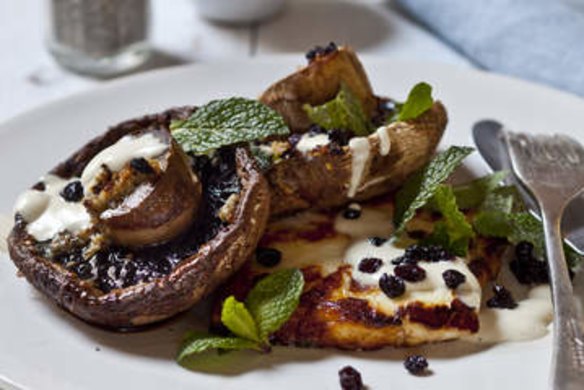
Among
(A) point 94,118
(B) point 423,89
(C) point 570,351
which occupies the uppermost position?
(B) point 423,89

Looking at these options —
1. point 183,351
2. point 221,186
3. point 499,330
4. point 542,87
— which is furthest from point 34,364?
point 542,87

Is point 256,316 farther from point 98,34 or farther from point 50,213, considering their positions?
point 98,34

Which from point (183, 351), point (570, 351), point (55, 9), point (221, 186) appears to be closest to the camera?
point (570, 351)

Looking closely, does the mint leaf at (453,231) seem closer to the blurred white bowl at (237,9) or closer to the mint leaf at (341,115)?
the mint leaf at (341,115)

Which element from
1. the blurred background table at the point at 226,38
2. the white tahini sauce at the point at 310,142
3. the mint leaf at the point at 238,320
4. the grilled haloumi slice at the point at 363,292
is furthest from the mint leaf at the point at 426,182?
the blurred background table at the point at 226,38

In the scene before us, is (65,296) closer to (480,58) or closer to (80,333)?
(80,333)

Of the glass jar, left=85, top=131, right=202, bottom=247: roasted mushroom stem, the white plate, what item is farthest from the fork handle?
the glass jar

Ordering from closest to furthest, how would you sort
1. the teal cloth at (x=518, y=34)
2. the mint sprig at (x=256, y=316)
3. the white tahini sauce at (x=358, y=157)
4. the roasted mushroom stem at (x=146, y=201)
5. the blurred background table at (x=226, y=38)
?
the mint sprig at (x=256, y=316) < the roasted mushroom stem at (x=146, y=201) < the white tahini sauce at (x=358, y=157) < the teal cloth at (x=518, y=34) < the blurred background table at (x=226, y=38)
